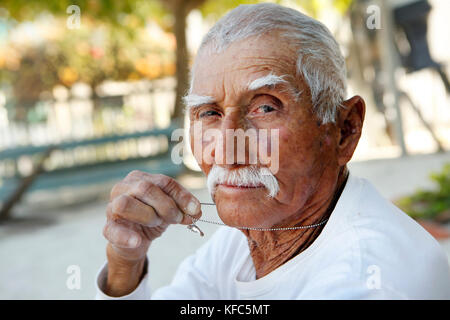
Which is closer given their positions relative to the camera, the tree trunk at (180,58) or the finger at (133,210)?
the finger at (133,210)

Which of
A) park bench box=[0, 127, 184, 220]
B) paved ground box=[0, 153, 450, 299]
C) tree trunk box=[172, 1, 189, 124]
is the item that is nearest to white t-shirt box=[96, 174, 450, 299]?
paved ground box=[0, 153, 450, 299]

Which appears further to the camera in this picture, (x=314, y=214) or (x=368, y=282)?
(x=314, y=214)

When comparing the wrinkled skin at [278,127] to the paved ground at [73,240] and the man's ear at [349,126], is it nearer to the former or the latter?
the man's ear at [349,126]

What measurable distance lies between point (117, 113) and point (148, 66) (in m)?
4.27

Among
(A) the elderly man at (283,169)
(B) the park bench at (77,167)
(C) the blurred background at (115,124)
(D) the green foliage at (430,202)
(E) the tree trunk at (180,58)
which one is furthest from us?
(E) the tree trunk at (180,58)

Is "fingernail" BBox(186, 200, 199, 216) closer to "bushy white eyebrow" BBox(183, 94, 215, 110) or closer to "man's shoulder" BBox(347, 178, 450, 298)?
"bushy white eyebrow" BBox(183, 94, 215, 110)

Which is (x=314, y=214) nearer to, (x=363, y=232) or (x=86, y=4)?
(x=363, y=232)

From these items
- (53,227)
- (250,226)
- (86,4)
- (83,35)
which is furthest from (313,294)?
(83,35)

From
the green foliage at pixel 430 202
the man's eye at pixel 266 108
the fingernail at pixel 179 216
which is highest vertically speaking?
the man's eye at pixel 266 108

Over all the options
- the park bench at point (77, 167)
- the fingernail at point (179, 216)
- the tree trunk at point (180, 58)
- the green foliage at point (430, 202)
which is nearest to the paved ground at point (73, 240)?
the park bench at point (77, 167)

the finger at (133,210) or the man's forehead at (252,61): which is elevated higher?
the man's forehead at (252,61)

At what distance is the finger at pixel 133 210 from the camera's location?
1.55 metres

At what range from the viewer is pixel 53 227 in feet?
22.1

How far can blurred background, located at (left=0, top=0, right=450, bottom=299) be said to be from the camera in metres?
5.40
